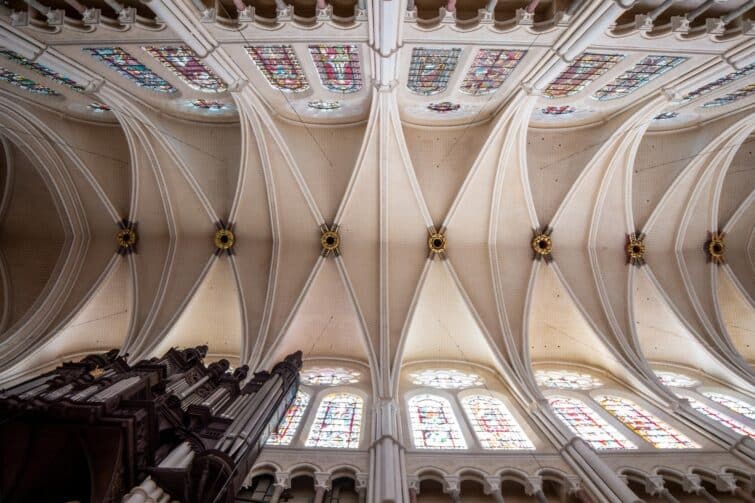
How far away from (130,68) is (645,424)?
15.9m

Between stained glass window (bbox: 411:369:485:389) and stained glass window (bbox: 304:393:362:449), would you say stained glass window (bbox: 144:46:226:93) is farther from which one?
stained glass window (bbox: 411:369:485:389)

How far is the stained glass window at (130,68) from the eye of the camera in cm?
867

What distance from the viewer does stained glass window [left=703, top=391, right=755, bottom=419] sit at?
11664mm

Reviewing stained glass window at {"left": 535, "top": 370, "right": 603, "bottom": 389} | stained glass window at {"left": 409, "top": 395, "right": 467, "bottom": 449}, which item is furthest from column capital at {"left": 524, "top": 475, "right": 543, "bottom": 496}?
stained glass window at {"left": 535, "top": 370, "right": 603, "bottom": 389}

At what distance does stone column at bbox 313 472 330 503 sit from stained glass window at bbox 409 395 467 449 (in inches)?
94.3

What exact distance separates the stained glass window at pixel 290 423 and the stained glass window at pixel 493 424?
4.67 meters

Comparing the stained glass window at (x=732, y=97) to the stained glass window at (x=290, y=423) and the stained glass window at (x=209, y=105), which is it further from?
the stained glass window at (x=290, y=423)

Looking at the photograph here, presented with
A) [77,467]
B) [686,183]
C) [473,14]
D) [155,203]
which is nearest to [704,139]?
[686,183]

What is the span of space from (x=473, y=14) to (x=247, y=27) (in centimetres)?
465

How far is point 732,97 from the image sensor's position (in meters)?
11.0

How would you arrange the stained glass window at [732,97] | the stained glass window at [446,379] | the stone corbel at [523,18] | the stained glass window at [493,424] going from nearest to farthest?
the stone corbel at [523,18] < the stained glass window at [493,424] < the stained glass window at [732,97] < the stained glass window at [446,379]

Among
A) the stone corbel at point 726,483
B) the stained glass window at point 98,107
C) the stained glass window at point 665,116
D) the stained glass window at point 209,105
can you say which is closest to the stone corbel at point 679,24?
the stained glass window at point 665,116

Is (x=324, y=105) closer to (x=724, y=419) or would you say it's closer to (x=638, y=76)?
(x=638, y=76)

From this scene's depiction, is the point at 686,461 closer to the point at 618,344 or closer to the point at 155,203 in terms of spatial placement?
the point at 618,344
